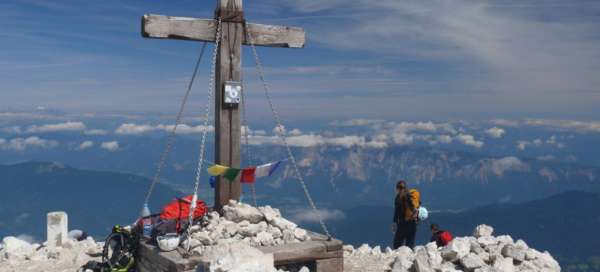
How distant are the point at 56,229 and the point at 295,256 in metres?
8.53

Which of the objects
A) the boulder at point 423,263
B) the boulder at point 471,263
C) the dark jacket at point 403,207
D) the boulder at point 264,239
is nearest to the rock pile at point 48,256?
the boulder at point 264,239

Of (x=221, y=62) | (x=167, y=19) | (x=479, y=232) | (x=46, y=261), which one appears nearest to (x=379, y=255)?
(x=479, y=232)

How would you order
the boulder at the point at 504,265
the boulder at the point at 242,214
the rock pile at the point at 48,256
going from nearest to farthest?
the boulder at the point at 504,265
the boulder at the point at 242,214
the rock pile at the point at 48,256

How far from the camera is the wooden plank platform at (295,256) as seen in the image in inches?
398

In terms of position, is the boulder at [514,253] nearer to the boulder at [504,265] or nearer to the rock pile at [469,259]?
the rock pile at [469,259]

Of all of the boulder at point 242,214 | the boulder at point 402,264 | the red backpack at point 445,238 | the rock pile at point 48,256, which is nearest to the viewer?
the boulder at point 402,264

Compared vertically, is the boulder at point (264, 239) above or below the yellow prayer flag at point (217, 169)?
below

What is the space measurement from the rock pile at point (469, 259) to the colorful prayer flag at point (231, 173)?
10.0 ft

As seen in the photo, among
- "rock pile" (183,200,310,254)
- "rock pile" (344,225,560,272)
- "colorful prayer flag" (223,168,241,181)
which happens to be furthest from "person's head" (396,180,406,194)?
"colorful prayer flag" (223,168,241,181)

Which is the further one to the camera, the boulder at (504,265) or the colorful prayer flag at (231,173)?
the colorful prayer flag at (231,173)

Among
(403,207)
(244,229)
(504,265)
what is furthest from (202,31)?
(504,265)

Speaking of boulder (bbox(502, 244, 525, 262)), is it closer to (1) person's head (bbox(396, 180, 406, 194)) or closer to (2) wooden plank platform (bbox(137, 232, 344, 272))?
(2) wooden plank platform (bbox(137, 232, 344, 272))

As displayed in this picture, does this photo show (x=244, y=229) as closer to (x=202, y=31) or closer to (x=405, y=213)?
(x=202, y=31)

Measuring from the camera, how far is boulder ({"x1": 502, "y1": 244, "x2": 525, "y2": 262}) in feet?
38.1
